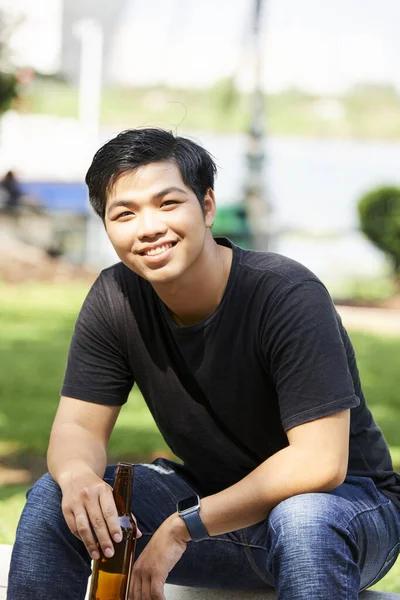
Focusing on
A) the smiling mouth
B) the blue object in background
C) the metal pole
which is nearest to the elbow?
the smiling mouth

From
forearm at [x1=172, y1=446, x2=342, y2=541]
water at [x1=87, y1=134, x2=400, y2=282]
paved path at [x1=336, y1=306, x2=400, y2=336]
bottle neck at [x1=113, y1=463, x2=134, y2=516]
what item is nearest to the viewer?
forearm at [x1=172, y1=446, x2=342, y2=541]

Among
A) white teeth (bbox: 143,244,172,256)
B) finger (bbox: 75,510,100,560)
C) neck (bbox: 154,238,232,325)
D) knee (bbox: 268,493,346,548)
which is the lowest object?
finger (bbox: 75,510,100,560)

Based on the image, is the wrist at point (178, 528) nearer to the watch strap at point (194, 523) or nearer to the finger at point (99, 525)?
the watch strap at point (194, 523)

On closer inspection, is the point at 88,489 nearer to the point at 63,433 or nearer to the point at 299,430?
the point at 63,433

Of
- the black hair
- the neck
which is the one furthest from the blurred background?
the neck

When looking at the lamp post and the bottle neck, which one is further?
the lamp post

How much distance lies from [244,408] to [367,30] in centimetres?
4054

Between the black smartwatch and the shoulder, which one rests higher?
the shoulder

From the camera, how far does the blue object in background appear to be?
1593 centimetres

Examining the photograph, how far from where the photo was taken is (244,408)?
2496 mm

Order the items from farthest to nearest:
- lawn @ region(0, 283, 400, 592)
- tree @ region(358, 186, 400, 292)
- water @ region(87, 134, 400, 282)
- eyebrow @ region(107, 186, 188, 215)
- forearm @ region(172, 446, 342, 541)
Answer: water @ region(87, 134, 400, 282) < tree @ region(358, 186, 400, 292) < lawn @ region(0, 283, 400, 592) < eyebrow @ region(107, 186, 188, 215) < forearm @ region(172, 446, 342, 541)

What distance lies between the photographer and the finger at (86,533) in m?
2.29

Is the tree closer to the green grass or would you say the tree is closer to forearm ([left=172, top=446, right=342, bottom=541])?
forearm ([left=172, top=446, right=342, bottom=541])

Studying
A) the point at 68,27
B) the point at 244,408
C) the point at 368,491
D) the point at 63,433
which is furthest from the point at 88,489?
the point at 68,27
